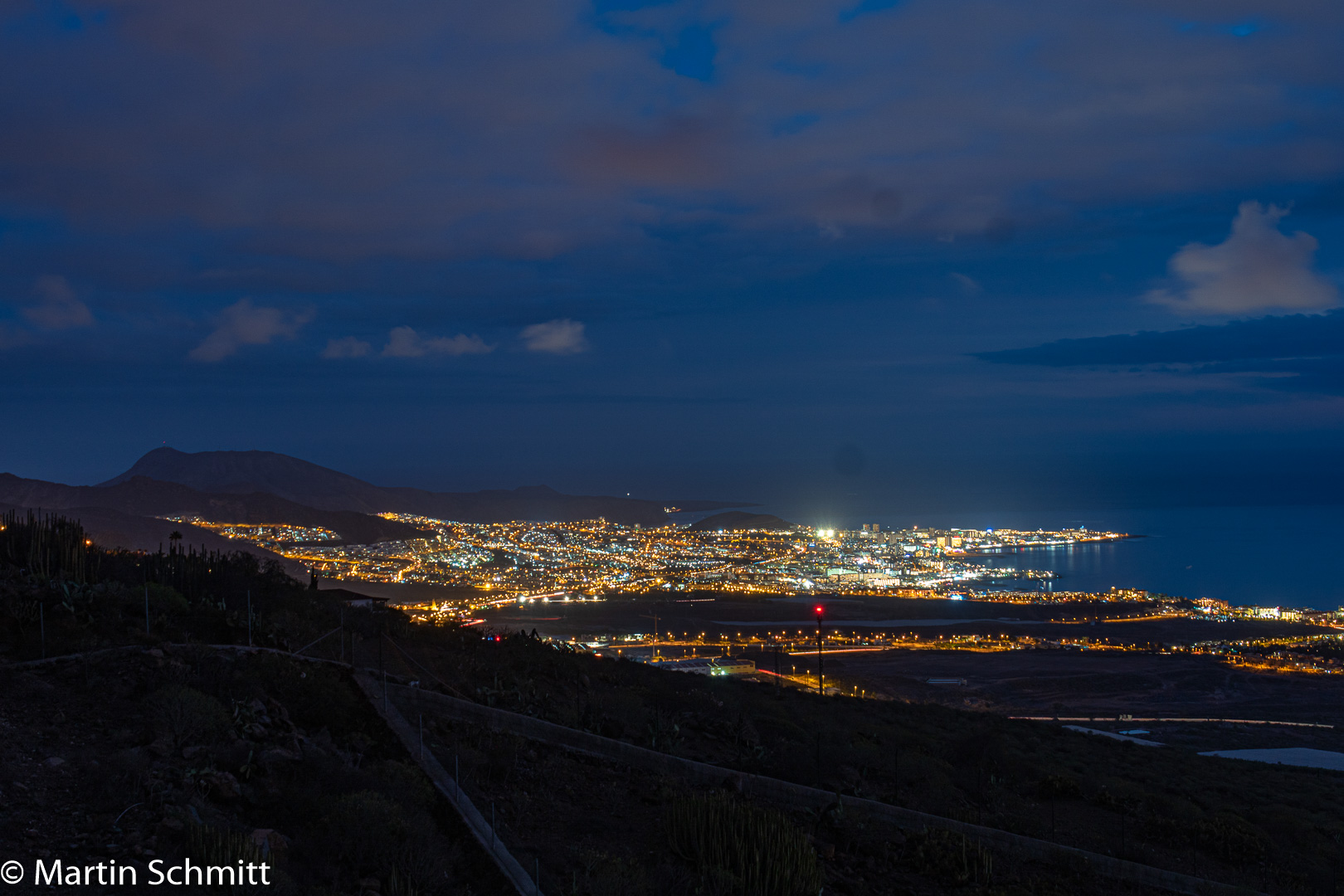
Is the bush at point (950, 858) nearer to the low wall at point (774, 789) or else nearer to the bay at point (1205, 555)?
the low wall at point (774, 789)

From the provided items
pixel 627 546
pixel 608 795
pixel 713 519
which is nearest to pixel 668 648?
pixel 608 795

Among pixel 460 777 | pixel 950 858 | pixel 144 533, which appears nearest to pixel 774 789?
pixel 950 858

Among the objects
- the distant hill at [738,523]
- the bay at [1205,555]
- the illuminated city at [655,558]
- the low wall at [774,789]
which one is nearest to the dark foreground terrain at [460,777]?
the low wall at [774,789]

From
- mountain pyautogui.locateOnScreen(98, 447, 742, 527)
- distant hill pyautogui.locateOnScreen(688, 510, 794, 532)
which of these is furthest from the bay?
mountain pyautogui.locateOnScreen(98, 447, 742, 527)

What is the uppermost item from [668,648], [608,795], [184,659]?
[184,659]

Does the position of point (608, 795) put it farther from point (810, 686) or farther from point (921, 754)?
point (810, 686)

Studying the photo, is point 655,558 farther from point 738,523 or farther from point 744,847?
point 744,847

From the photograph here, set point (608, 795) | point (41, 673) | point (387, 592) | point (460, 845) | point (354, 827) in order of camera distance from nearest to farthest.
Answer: point (354, 827) → point (460, 845) → point (41, 673) → point (608, 795) → point (387, 592)
